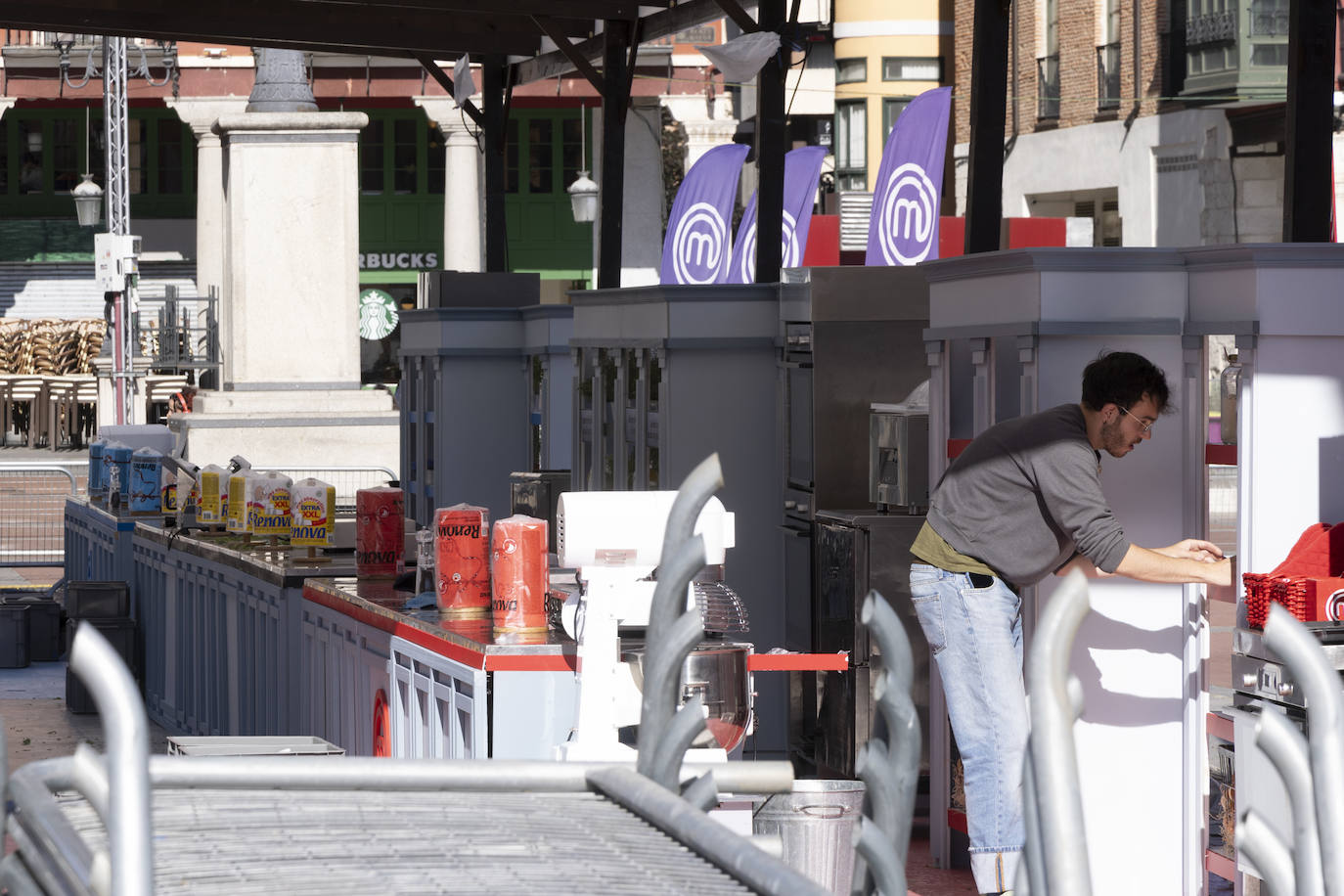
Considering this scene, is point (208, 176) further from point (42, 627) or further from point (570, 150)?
point (42, 627)

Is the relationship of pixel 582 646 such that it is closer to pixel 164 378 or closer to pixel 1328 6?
pixel 1328 6

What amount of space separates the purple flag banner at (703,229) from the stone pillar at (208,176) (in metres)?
18.4

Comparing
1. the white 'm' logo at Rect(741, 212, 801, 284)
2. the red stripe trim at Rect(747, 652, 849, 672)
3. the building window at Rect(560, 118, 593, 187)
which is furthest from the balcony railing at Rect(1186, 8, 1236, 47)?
the red stripe trim at Rect(747, 652, 849, 672)

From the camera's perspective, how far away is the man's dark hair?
5733 mm

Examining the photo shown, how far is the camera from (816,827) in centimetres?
559

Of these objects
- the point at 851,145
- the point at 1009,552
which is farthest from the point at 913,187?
the point at 851,145

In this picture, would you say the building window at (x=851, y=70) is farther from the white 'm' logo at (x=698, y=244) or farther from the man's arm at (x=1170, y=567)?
the man's arm at (x=1170, y=567)

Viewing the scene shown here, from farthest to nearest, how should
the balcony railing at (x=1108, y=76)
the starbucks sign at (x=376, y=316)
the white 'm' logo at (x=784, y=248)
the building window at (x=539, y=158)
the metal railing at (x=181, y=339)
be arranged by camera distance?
the building window at (x=539, y=158)
the starbucks sign at (x=376, y=316)
the balcony railing at (x=1108, y=76)
the metal railing at (x=181, y=339)
the white 'm' logo at (x=784, y=248)

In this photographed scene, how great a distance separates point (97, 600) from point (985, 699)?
7.00 meters

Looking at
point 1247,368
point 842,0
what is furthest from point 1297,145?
point 842,0

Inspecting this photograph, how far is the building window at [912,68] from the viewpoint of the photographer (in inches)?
1592

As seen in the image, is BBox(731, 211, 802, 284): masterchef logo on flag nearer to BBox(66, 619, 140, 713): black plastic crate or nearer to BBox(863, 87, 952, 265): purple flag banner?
BBox(863, 87, 952, 265): purple flag banner

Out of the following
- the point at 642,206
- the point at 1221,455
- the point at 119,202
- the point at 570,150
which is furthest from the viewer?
the point at 570,150

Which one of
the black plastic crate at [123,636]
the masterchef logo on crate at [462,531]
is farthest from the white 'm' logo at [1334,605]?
the black plastic crate at [123,636]
